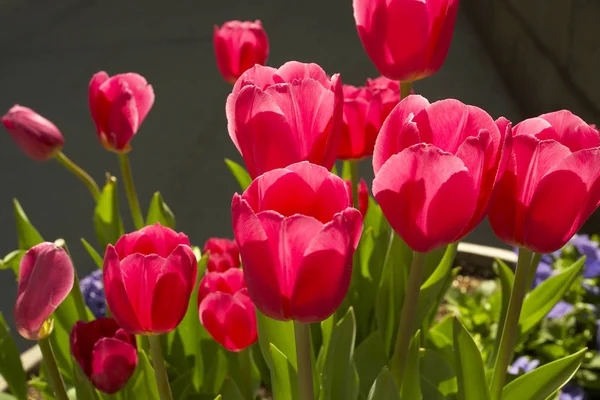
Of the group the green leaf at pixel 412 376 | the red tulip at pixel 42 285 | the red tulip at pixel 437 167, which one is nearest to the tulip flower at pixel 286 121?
the red tulip at pixel 437 167

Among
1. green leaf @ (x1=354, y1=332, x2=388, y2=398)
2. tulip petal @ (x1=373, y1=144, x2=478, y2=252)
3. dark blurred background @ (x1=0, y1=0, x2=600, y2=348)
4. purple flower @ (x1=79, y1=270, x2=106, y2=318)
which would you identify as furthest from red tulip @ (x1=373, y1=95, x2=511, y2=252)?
dark blurred background @ (x1=0, y1=0, x2=600, y2=348)

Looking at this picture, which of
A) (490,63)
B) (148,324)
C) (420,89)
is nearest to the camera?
(148,324)

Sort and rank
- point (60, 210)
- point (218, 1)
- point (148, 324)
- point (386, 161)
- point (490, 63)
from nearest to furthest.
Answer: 1. point (386, 161)
2. point (148, 324)
3. point (60, 210)
4. point (490, 63)
5. point (218, 1)

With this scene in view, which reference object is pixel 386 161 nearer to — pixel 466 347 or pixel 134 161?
pixel 466 347

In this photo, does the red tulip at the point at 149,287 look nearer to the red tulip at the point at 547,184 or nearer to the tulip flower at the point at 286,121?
the tulip flower at the point at 286,121

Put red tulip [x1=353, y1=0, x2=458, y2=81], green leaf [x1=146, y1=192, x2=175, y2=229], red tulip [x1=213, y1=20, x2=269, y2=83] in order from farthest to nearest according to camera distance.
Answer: green leaf [x1=146, y1=192, x2=175, y2=229] < red tulip [x1=213, y1=20, x2=269, y2=83] < red tulip [x1=353, y1=0, x2=458, y2=81]

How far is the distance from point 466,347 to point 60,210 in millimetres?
2479

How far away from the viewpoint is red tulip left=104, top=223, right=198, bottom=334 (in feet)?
1.82

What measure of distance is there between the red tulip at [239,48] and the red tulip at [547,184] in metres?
0.50

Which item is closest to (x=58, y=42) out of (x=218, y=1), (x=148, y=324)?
(x=218, y=1)

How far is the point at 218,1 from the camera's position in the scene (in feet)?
16.9

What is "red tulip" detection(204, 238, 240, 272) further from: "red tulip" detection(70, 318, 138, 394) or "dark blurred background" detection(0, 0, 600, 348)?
"dark blurred background" detection(0, 0, 600, 348)

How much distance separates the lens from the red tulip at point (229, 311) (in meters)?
0.71

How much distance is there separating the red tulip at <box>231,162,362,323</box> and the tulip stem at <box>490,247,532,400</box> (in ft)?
0.55
